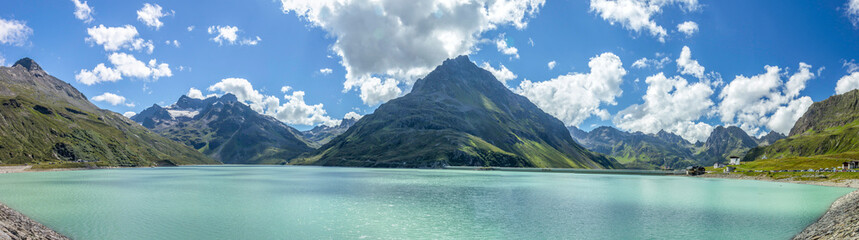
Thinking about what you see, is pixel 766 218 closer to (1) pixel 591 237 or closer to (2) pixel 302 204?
(1) pixel 591 237

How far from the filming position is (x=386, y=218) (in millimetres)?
50750

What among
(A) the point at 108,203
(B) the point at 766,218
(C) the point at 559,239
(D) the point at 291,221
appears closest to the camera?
(C) the point at 559,239

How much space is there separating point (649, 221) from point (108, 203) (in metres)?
79.8

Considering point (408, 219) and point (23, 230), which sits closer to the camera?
point (23, 230)

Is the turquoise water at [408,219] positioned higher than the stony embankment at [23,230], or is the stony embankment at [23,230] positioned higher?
the stony embankment at [23,230]

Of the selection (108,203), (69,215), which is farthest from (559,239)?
(108,203)

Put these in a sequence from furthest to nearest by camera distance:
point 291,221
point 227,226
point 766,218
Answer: point 766,218 < point 291,221 < point 227,226

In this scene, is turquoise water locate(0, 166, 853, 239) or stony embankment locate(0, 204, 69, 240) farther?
turquoise water locate(0, 166, 853, 239)

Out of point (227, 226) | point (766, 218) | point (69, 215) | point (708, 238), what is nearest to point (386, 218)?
point (227, 226)

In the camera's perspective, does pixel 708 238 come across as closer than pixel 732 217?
Yes

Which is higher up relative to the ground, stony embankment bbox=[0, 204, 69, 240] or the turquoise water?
stony embankment bbox=[0, 204, 69, 240]

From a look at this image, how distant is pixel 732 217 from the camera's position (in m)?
54.9

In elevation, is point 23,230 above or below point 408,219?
above

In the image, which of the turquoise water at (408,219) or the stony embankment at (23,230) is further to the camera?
the turquoise water at (408,219)
